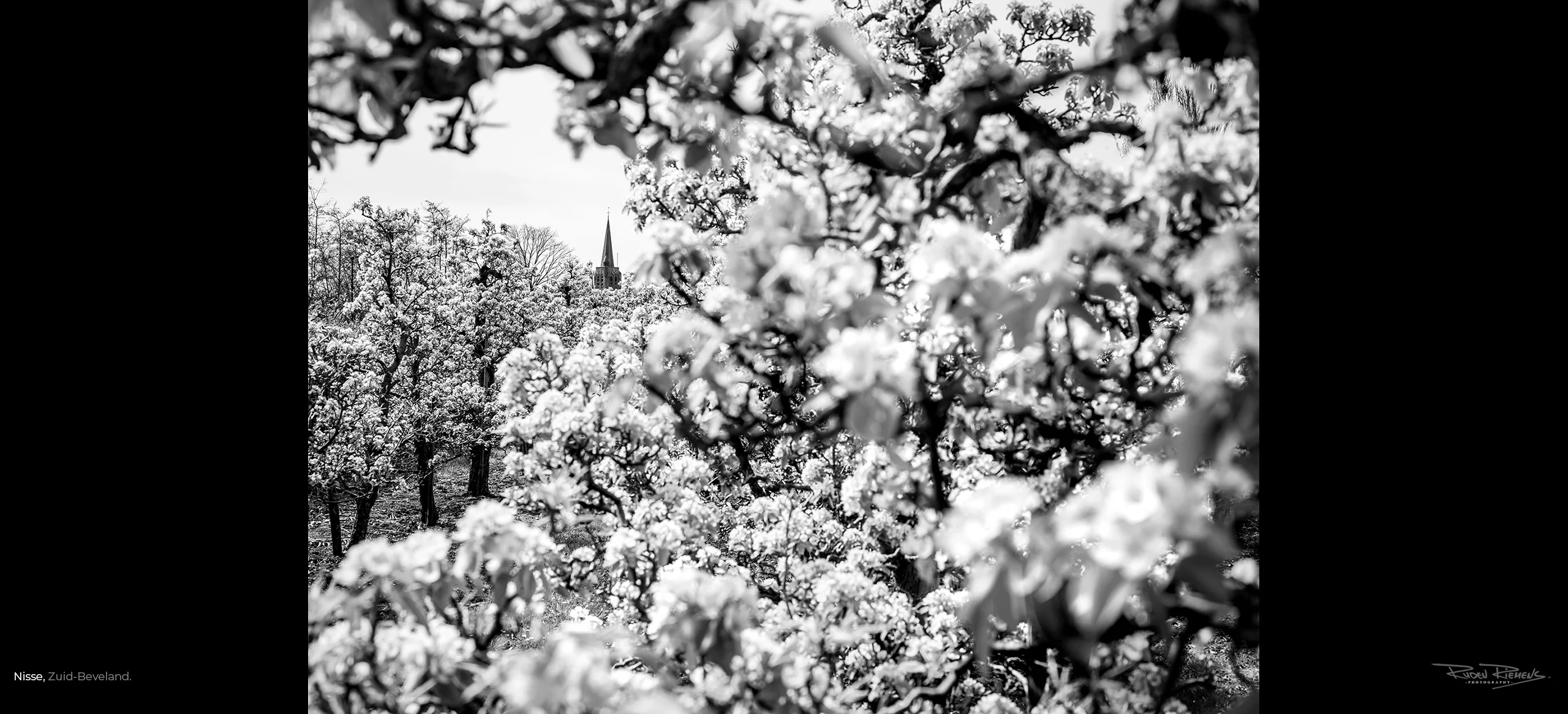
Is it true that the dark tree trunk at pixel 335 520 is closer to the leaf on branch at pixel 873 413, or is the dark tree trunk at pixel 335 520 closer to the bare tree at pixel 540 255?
the bare tree at pixel 540 255

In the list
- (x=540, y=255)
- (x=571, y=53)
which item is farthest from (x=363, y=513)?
(x=571, y=53)

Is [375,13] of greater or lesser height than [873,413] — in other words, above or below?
above

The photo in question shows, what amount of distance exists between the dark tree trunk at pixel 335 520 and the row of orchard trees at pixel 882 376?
85 cm

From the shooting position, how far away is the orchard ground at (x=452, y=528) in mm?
2074

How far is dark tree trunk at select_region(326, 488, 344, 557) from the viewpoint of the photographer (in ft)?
7.38

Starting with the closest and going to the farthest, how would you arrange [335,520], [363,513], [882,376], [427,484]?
[882,376] < [335,520] < [363,513] < [427,484]

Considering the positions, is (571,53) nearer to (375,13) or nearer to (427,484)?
(375,13)

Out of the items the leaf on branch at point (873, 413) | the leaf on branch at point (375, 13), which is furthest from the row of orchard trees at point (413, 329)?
the leaf on branch at point (873, 413)

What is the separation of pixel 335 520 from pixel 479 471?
2.07 ft

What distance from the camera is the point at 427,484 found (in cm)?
273
